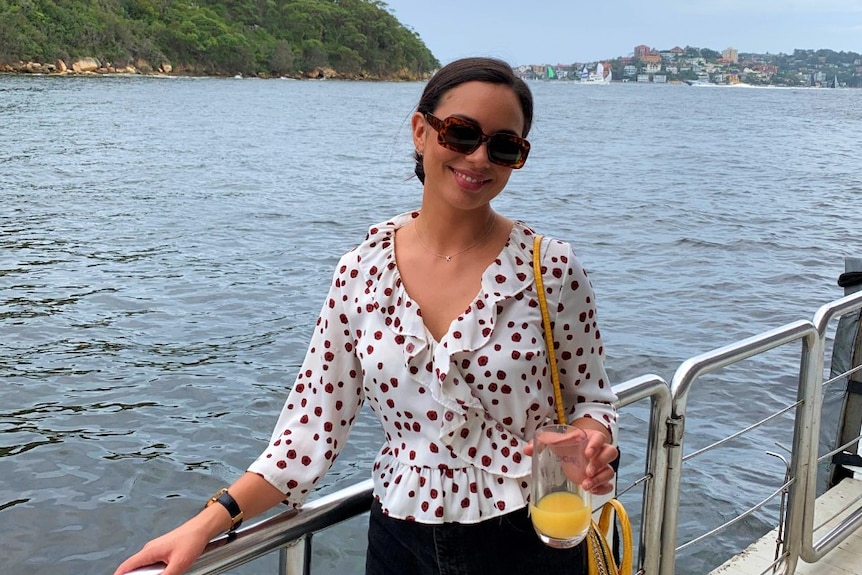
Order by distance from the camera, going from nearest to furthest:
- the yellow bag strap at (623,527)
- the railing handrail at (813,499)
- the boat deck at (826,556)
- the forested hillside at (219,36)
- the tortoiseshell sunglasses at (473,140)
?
the tortoiseshell sunglasses at (473,140)
the yellow bag strap at (623,527)
the railing handrail at (813,499)
the boat deck at (826,556)
the forested hillside at (219,36)

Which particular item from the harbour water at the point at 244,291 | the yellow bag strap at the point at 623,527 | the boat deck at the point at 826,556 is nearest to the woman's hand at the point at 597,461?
the yellow bag strap at the point at 623,527

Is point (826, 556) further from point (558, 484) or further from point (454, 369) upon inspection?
point (454, 369)

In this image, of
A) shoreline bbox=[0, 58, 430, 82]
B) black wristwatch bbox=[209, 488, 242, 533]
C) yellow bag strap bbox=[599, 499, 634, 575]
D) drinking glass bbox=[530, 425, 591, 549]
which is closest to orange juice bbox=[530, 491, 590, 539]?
drinking glass bbox=[530, 425, 591, 549]

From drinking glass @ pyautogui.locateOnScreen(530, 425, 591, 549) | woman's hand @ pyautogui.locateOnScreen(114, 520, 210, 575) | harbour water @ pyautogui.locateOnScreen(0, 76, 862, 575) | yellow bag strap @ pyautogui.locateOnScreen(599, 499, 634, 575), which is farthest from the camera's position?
harbour water @ pyautogui.locateOnScreen(0, 76, 862, 575)

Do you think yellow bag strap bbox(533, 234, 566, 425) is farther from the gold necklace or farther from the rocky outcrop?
the rocky outcrop

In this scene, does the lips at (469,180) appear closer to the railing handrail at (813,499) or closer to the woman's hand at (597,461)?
the woman's hand at (597,461)

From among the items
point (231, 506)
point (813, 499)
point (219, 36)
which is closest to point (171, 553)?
point (231, 506)

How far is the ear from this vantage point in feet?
5.89

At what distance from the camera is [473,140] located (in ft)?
5.58

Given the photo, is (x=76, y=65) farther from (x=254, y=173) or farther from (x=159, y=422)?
(x=159, y=422)

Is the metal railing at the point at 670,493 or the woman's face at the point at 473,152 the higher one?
the woman's face at the point at 473,152

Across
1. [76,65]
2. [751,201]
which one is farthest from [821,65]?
[751,201]

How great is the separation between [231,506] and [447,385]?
42 centimetres

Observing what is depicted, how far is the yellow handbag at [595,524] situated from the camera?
1.69m
